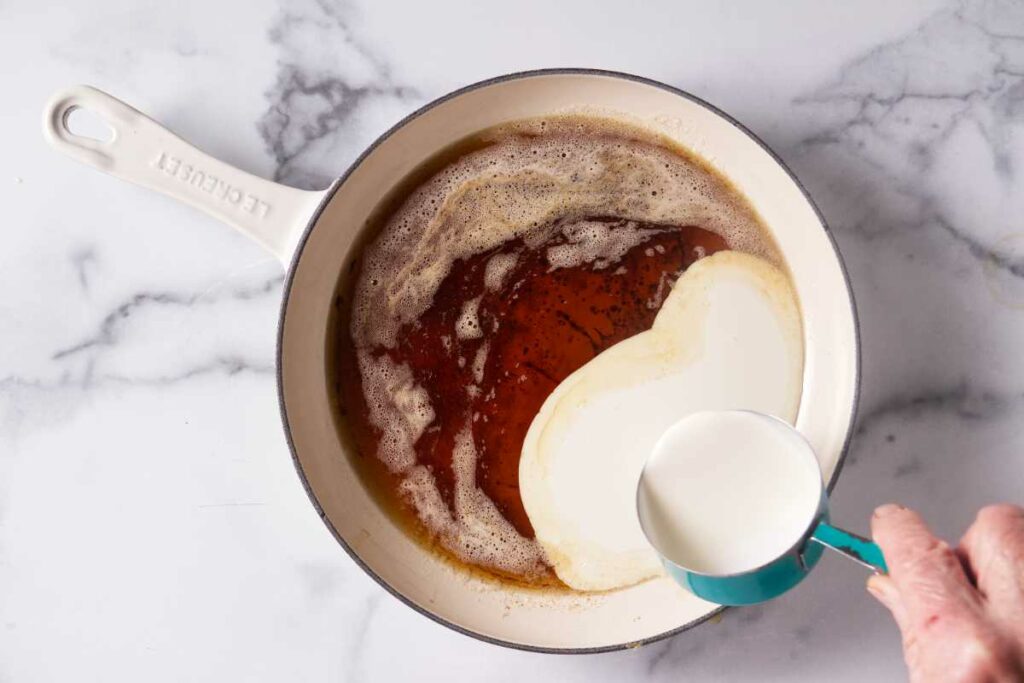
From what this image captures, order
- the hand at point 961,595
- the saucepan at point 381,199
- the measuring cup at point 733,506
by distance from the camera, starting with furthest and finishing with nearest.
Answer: the saucepan at point 381,199, the measuring cup at point 733,506, the hand at point 961,595

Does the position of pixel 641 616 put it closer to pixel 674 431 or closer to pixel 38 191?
pixel 674 431

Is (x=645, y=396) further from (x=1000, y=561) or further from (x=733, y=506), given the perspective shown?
(x=1000, y=561)

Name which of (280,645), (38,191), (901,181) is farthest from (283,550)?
(901,181)

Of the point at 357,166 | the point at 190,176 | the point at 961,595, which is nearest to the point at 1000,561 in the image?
the point at 961,595

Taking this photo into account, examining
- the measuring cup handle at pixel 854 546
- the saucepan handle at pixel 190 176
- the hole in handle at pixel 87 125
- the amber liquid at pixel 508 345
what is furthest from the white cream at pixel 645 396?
the hole in handle at pixel 87 125

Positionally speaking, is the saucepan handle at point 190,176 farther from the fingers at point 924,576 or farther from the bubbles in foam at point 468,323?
the fingers at point 924,576

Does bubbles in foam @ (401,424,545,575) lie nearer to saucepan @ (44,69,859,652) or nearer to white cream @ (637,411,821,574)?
saucepan @ (44,69,859,652)
